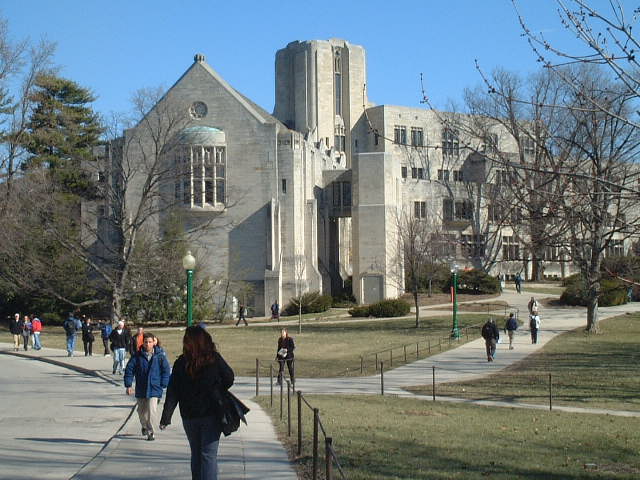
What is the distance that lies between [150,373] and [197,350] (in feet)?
17.1

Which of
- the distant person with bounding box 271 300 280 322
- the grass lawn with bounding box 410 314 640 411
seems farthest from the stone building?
the grass lawn with bounding box 410 314 640 411

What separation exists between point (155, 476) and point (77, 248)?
115ft

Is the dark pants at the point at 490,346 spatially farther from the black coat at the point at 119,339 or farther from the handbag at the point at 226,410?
the handbag at the point at 226,410

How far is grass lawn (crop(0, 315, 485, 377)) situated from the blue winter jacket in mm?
11775

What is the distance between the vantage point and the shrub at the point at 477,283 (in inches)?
2343

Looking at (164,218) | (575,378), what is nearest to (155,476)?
(575,378)

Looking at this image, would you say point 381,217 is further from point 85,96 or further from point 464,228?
point 85,96

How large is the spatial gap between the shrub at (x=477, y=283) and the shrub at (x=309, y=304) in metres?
12.7

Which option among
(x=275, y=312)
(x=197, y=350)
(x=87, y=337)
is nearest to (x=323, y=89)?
(x=275, y=312)

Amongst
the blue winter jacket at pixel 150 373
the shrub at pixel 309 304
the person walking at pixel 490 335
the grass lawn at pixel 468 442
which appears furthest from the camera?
the shrub at pixel 309 304

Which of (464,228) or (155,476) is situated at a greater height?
(464,228)

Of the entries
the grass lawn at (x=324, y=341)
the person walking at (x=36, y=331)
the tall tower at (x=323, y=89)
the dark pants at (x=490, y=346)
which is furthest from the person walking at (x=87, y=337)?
A: the tall tower at (x=323, y=89)

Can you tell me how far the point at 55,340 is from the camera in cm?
3875

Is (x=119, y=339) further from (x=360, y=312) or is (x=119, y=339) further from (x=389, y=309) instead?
(x=360, y=312)
